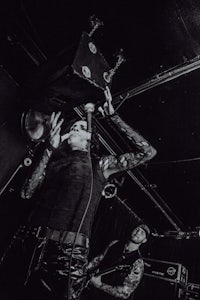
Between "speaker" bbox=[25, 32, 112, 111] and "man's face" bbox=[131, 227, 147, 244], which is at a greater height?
"speaker" bbox=[25, 32, 112, 111]

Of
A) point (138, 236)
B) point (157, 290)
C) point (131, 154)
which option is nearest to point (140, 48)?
point (131, 154)

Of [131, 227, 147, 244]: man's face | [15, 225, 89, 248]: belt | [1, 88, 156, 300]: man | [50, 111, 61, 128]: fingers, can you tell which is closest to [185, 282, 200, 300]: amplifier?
[131, 227, 147, 244]: man's face

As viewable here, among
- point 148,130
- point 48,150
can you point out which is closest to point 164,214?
point 148,130

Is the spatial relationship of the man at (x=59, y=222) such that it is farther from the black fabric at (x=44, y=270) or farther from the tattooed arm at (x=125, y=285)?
the tattooed arm at (x=125, y=285)

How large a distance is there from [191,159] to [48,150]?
5.26 feet

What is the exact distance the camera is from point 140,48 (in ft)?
6.09

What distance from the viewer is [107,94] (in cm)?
176

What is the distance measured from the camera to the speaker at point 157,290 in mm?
3169

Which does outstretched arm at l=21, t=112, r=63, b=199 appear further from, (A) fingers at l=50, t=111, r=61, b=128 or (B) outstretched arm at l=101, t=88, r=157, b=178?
(B) outstretched arm at l=101, t=88, r=157, b=178

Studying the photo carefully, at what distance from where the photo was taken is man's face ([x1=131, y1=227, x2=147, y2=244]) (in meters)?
3.69

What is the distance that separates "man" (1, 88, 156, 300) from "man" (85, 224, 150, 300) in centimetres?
167

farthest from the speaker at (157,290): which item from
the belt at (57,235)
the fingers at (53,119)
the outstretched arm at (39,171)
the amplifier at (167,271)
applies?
the fingers at (53,119)

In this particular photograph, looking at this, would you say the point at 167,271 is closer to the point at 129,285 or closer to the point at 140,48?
the point at 129,285

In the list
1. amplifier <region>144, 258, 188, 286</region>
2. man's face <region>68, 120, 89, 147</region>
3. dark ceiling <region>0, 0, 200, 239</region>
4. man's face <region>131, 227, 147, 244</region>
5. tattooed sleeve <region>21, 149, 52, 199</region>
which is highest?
dark ceiling <region>0, 0, 200, 239</region>
